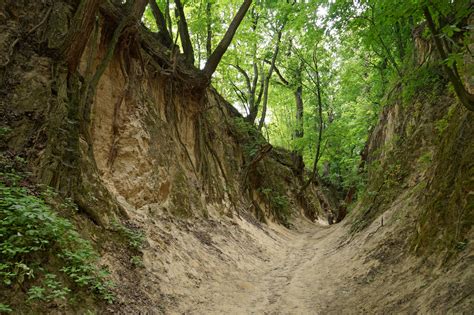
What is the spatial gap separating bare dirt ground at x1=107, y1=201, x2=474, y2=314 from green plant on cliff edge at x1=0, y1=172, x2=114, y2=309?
2.49 feet

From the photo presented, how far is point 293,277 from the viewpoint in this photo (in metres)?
7.68

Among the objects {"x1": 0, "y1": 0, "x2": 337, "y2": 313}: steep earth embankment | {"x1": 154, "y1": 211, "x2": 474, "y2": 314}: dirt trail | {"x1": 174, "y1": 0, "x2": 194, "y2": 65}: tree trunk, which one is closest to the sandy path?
{"x1": 154, "y1": 211, "x2": 474, "y2": 314}: dirt trail

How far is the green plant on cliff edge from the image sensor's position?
3.43 meters

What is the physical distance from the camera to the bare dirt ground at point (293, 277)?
14.4 feet

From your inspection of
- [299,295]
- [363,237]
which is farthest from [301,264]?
[299,295]

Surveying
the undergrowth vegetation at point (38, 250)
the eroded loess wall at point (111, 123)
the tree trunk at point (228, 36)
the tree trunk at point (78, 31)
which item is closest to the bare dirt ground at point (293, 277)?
the undergrowth vegetation at point (38, 250)

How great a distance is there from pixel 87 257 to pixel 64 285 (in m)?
0.41

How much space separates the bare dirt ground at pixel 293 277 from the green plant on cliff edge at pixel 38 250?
758mm

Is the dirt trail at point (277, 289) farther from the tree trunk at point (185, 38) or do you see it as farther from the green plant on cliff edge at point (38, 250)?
the tree trunk at point (185, 38)

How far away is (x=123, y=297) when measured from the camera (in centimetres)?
454

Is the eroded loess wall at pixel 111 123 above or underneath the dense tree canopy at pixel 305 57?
underneath

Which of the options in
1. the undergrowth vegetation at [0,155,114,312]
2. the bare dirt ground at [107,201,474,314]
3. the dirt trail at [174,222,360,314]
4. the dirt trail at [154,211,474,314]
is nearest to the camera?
the undergrowth vegetation at [0,155,114,312]

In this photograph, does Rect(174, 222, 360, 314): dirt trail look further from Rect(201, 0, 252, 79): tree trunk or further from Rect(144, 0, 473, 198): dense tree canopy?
Rect(201, 0, 252, 79): tree trunk

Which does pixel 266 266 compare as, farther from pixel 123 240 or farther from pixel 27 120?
pixel 27 120
